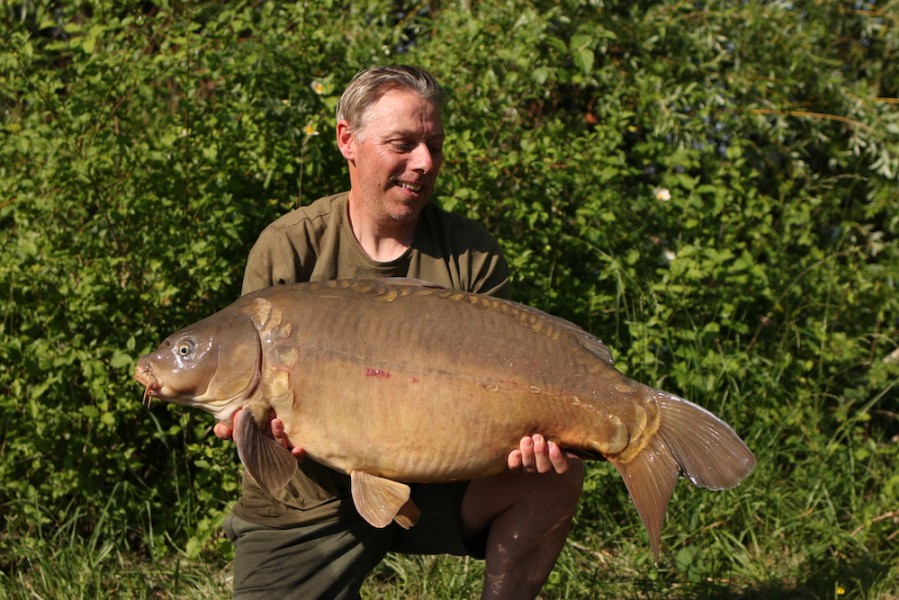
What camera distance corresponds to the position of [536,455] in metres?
2.19

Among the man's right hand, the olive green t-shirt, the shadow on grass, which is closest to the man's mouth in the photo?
the olive green t-shirt

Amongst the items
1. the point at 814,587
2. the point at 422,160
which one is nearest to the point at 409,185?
the point at 422,160

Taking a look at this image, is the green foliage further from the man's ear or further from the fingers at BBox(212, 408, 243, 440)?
the fingers at BBox(212, 408, 243, 440)

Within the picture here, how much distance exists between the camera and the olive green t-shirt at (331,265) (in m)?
2.42

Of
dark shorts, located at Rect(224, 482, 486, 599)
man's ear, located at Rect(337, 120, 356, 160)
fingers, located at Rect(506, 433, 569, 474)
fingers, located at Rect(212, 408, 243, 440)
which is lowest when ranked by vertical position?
dark shorts, located at Rect(224, 482, 486, 599)

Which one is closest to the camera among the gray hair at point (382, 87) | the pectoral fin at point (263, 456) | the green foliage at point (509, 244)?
the pectoral fin at point (263, 456)

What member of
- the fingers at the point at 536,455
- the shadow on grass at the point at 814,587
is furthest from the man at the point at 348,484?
the shadow on grass at the point at 814,587

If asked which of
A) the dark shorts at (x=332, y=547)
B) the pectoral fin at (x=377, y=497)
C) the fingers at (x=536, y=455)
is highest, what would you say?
the fingers at (x=536, y=455)

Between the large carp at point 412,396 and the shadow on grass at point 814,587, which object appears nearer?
the large carp at point 412,396

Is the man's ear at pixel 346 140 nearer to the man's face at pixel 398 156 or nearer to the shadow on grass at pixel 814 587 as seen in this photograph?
the man's face at pixel 398 156

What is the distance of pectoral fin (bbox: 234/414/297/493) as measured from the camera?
6.81 feet

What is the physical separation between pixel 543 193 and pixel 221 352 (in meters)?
1.77

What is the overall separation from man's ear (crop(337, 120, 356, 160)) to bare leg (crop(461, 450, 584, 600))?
877mm

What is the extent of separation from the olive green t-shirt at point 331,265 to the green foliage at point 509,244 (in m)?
0.69
